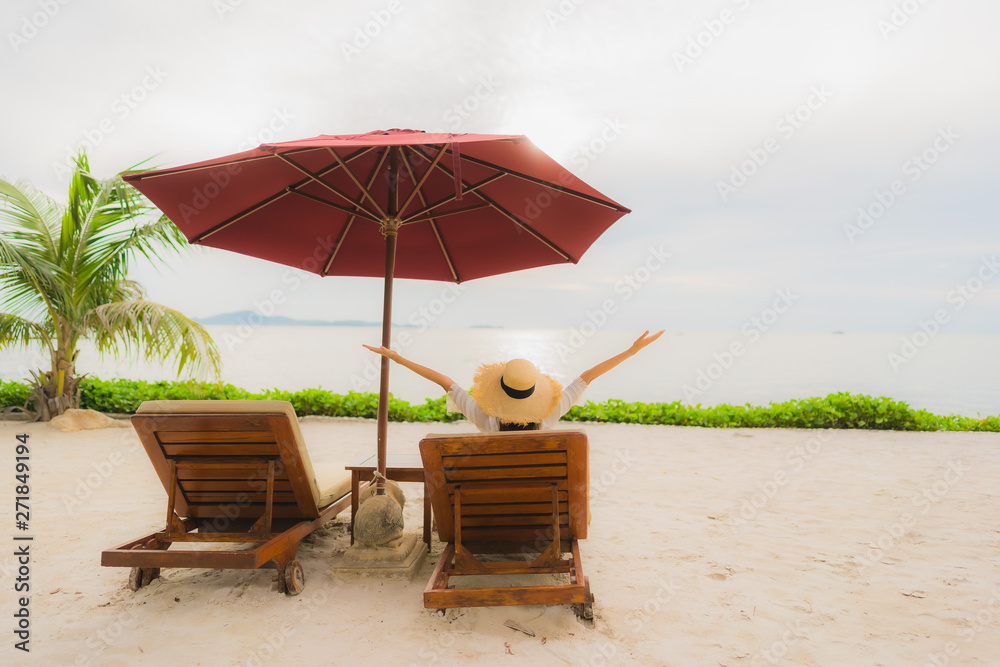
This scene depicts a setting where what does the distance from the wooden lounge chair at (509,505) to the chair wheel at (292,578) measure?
0.88 meters

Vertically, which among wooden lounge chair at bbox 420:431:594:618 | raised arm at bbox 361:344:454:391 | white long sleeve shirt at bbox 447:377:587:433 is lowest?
wooden lounge chair at bbox 420:431:594:618

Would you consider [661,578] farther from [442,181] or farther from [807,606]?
[442,181]

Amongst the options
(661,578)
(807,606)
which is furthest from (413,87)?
(807,606)

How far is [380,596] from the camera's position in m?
3.07

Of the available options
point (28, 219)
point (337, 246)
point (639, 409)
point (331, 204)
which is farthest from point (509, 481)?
point (28, 219)

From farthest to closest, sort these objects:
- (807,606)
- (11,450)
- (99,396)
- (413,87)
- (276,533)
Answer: (99,396) < (11,450) < (413,87) < (276,533) < (807,606)

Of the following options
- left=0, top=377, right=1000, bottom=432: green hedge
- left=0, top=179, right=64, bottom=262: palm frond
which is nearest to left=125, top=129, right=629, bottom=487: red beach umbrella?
left=0, top=377, right=1000, bottom=432: green hedge

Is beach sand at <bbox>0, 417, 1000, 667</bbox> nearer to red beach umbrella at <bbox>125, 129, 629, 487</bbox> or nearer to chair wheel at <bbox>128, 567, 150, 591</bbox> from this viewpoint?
chair wheel at <bbox>128, 567, 150, 591</bbox>

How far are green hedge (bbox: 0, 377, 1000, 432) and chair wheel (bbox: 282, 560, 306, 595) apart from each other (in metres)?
5.82

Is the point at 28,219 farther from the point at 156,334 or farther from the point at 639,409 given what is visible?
the point at 639,409

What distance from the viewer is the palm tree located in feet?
27.2

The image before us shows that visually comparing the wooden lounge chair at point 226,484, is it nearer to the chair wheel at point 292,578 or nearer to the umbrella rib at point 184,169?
the chair wheel at point 292,578

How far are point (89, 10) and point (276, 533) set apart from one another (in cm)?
629

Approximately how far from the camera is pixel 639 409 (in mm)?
9805
